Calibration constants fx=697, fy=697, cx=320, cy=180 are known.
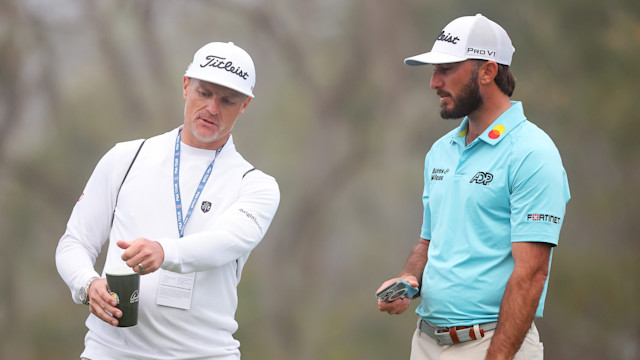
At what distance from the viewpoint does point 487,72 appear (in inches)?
90.1

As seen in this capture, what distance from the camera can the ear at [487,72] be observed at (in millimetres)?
2283

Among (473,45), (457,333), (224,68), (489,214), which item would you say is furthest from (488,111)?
(224,68)

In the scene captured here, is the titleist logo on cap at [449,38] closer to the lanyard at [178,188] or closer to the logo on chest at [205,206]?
the lanyard at [178,188]

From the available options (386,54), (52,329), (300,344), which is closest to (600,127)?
(386,54)

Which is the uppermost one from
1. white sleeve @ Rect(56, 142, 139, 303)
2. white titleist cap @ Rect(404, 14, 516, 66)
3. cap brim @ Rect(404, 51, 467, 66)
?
white titleist cap @ Rect(404, 14, 516, 66)

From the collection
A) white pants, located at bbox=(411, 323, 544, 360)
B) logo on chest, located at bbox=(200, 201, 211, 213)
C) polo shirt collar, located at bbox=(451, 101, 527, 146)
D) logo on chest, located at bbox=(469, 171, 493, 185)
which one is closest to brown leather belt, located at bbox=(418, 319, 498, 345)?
white pants, located at bbox=(411, 323, 544, 360)

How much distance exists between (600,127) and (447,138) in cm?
384

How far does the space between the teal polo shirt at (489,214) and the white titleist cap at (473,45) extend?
187 millimetres

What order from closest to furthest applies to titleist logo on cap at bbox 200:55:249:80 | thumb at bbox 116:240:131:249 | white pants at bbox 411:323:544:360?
thumb at bbox 116:240:131:249
white pants at bbox 411:323:544:360
titleist logo on cap at bbox 200:55:249:80

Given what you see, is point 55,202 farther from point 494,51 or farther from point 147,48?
point 494,51

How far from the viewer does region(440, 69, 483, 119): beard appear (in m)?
2.27

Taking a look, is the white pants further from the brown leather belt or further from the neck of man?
the neck of man

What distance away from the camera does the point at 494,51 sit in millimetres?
2287

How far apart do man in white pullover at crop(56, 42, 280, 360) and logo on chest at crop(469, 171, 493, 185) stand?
0.68 m
